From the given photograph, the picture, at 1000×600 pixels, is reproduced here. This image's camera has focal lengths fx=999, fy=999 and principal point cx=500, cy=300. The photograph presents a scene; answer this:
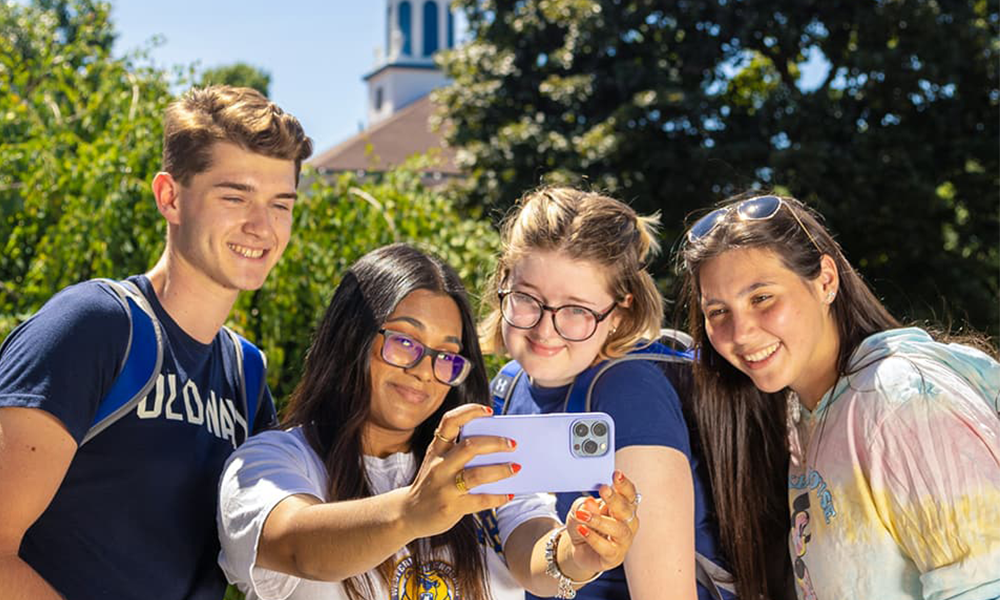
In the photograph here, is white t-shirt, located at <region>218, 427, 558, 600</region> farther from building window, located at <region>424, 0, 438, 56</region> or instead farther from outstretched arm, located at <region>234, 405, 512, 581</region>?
building window, located at <region>424, 0, 438, 56</region>

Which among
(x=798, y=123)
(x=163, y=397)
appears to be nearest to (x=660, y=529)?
(x=163, y=397)

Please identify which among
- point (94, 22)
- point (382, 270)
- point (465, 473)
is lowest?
point (465, 473)

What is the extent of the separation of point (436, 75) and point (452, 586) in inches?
2461

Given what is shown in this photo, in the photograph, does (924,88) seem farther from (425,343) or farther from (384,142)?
(384,142)

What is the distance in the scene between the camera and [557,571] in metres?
2.12

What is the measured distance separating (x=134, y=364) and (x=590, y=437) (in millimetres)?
1047

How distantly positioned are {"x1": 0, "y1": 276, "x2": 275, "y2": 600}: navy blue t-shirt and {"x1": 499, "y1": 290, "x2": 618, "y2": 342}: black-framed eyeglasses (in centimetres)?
80

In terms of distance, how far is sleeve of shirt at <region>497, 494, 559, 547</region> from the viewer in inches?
92.7

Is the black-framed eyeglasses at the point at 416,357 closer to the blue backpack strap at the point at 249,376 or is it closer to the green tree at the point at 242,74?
the blue backpack strap at the point at 249,376

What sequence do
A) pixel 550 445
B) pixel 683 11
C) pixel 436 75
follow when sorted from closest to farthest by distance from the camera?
1. pixel 550 445
2. pixel 683 11
3. pixel 436 75

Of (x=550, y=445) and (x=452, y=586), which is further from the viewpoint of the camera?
(x=452, y=586)

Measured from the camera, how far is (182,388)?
7.68 feet

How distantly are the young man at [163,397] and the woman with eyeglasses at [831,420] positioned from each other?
1.15m

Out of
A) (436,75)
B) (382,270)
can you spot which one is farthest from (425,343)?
(436,75)
